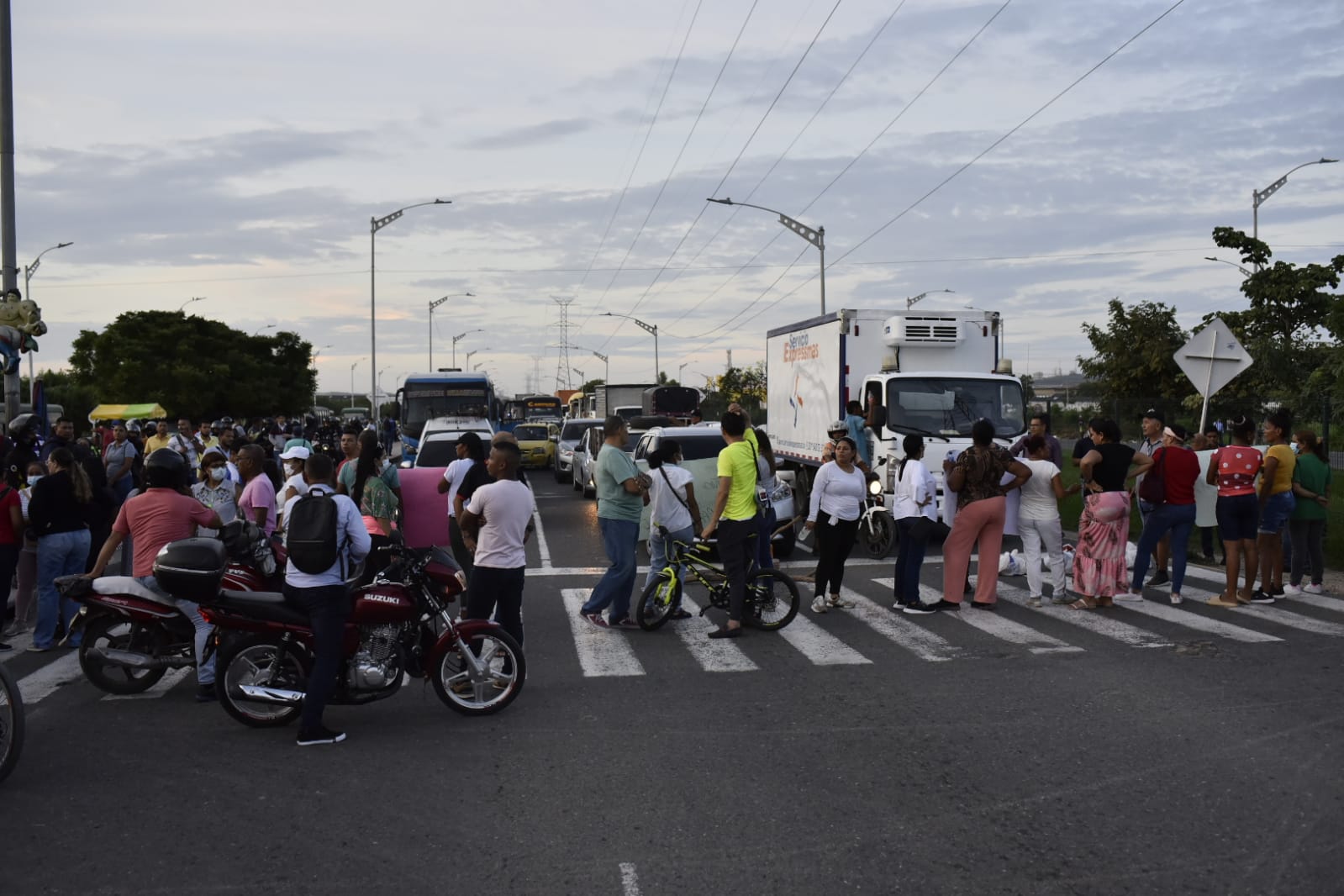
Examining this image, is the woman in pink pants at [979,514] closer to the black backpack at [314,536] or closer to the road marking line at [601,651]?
the road marking line at [601,651]

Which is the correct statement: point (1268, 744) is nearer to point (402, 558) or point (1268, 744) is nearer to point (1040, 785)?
point (1040, 785)

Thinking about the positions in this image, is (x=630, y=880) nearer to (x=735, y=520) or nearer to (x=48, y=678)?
(x=735, y=520)

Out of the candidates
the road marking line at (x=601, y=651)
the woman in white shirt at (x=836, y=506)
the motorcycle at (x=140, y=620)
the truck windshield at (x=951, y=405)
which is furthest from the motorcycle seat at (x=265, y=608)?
the truck windshield at (x=951, y=405)

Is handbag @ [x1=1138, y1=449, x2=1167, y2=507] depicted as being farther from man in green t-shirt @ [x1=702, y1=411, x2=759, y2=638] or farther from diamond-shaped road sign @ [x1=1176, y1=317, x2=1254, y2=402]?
man in green t-shirt @ [x1=702, y1=411, x2=759, y2=638]

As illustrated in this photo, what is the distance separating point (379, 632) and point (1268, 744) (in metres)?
5.10

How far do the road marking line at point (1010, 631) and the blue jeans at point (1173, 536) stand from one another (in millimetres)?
1725

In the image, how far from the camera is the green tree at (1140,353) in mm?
42938

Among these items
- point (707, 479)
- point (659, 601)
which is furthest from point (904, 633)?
point (707, 479)

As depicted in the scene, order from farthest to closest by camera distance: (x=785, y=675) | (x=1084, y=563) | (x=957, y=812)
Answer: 1. (x=1084, y=563)
2. (x=785, y=675)
3. (x=957, y=812)

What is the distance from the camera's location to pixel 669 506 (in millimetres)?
10680

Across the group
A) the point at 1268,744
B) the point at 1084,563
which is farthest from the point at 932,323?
the point at 1268,744

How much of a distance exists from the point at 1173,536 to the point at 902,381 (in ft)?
18.2

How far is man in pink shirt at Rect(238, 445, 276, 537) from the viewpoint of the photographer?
10.2 m

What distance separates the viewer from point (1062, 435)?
139 feet
